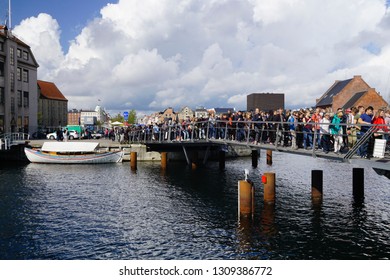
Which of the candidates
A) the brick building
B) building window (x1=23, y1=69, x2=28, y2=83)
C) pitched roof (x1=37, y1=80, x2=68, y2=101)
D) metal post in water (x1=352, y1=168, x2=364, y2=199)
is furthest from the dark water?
pitched roof (x1=37, y1=80, x2=68, y2=101)

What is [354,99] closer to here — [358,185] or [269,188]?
[358,185]

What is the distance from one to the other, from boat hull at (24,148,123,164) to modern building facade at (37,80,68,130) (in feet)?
194

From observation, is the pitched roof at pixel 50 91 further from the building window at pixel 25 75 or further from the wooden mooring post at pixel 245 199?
the wooden mooring post at pixel 245 199

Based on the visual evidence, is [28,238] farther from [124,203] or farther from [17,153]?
[17,153]

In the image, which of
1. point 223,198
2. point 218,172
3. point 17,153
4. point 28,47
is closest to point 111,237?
point 223,198

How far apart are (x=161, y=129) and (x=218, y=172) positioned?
7797 millimetres

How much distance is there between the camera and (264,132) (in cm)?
2345

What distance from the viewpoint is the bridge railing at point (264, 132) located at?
53.2 feet

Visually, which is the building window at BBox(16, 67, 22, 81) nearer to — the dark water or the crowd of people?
the crowd of people

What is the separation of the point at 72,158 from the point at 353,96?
6116 cm

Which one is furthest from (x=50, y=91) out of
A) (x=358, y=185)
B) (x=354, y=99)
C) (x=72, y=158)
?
(x=358, y=185)

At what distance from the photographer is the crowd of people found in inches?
598

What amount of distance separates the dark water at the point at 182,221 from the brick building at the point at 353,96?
53472 millimetres
